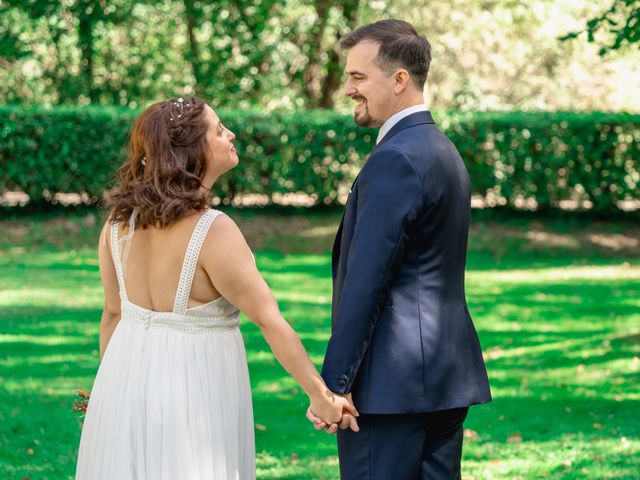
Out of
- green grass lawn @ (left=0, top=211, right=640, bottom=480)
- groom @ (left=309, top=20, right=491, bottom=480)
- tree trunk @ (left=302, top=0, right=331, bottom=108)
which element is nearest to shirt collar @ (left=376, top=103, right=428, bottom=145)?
groom @ (left=309, top=20, right=491, bottom=480)

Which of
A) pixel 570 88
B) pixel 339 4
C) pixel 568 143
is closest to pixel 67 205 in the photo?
pixel 339 4

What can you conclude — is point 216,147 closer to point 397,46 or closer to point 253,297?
point 253,297

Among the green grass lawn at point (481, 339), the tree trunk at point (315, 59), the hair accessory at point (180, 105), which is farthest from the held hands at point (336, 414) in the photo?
the tree trunk at point (315, 59)

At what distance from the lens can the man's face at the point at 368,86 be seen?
11.9ft

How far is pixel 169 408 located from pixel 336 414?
58cm

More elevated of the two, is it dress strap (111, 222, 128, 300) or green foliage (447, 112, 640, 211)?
dress strap (111, 222, 128, 300)

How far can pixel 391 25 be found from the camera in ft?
11.9

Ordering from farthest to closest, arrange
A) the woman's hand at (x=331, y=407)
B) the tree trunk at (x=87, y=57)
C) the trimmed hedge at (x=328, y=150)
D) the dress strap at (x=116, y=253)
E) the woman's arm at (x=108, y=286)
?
the tree trunk at (x=87, y=57), the trimmed hedge at (x=328, y=150), the woman's arm at (x=108, y=286), the dress strap at (x=116, y=253), the woman's hand at (x=331, y=407)

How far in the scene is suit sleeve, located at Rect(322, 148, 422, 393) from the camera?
3.46 metres

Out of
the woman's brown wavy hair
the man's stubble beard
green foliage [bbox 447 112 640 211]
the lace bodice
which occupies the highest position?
the man's stubble beard

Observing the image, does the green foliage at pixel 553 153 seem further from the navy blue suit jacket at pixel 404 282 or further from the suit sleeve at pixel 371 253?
the suit sleeve at pixel 371 253

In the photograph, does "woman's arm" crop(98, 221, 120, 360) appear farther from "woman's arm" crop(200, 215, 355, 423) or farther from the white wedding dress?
"woman's arm" crop(200, 215, 355, 423)

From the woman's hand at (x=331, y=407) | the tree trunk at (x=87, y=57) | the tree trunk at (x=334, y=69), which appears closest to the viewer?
the woman's hand at (x=331, y=407)

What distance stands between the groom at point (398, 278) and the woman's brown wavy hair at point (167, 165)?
22.1 inches
